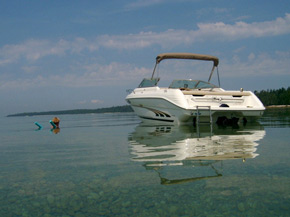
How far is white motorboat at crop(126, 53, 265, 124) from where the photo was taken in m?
12.4

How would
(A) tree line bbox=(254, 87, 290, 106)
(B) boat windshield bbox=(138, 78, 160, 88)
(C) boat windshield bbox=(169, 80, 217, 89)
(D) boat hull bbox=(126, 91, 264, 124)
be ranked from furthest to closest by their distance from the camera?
(A) tree line bbox=(254, 87, 290, 106)
(B) boat windshield bbox=(138, 78, 160, 88)
(C) boat windshield bbox=(169, 80, 217, 89)
(D) boat hull bbox=(126, 91, 264, 124)

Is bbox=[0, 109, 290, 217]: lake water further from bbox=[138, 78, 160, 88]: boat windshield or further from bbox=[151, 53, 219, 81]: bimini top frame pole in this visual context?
bbox=[151, 53, 219, 81]: bimini top frame pole

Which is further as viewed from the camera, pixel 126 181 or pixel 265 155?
pixel 265 155

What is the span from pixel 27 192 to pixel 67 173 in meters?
0.92

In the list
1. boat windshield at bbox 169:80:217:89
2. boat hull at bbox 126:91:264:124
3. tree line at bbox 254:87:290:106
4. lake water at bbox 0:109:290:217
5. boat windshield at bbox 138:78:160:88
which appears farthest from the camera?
tree line at bbox 254:87:290:106

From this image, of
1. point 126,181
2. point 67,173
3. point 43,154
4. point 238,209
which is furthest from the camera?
point 43,154

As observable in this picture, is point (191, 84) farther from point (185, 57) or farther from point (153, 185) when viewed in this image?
point (153, 185)

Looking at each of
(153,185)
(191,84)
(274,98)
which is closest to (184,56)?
(191,84)

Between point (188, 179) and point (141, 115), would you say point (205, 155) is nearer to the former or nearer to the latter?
point (188, 179)

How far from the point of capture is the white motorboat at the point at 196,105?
486 inches

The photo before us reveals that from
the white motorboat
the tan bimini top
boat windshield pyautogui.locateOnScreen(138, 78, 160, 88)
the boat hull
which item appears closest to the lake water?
the boat hull

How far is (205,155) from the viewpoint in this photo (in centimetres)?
495

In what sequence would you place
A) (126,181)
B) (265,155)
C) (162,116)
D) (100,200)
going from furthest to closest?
1. (162,116)
2. (265,155)
3. (126,181)
4. (100,200)

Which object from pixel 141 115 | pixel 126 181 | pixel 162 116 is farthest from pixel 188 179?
pixel 141 115
